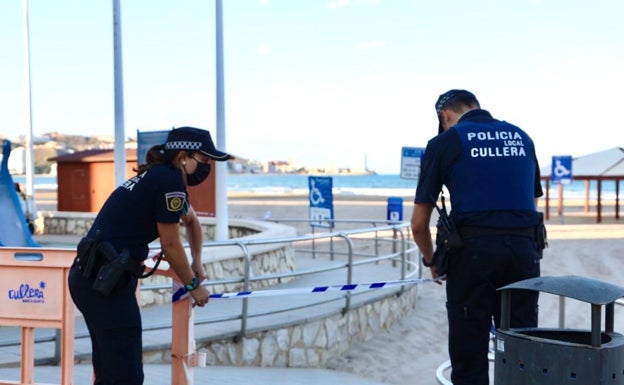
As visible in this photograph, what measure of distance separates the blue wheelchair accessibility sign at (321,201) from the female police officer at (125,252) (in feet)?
34.7

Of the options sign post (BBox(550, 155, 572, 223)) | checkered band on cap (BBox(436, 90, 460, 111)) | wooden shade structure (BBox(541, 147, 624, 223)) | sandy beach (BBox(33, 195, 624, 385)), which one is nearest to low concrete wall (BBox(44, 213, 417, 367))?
sandy beach (BBox(33, 195, 624, 385))

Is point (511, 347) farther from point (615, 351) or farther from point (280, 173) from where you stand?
point (280, 173)

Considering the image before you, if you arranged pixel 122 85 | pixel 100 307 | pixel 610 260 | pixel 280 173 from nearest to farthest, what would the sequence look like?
pixel 100 307 < pixel 122 85 < pixel 610 260 < pixel 280 173

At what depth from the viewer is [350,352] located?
820 centimetres

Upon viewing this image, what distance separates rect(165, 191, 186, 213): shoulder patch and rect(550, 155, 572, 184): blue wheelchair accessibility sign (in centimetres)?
2454

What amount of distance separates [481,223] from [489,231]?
5cm

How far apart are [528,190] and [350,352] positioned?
4.95 metres

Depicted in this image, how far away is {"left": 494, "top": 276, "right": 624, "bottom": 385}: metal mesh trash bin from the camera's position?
266 centimetres

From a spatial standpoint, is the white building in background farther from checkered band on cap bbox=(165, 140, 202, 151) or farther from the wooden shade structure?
checkered band on cap bbox=(165, 140, 202, 151)

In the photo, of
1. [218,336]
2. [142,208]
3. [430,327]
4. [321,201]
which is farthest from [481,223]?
[321,201]

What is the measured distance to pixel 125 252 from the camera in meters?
3.40

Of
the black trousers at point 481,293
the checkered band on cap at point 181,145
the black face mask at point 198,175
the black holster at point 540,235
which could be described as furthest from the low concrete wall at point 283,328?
the black holster at point 540,235

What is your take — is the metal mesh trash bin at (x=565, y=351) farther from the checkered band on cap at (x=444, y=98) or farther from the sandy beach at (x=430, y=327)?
the sandy beach at (x=430, y=327)

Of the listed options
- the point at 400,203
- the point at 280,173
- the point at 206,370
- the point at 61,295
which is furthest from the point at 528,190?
the point at 280,173
